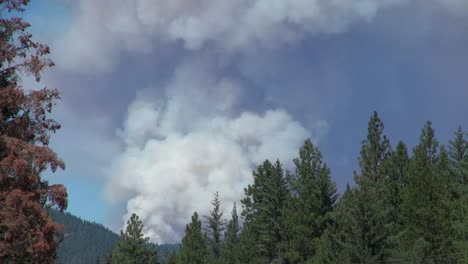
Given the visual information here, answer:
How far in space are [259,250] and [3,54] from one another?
59.9m

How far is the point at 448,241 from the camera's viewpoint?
52875 millimetres

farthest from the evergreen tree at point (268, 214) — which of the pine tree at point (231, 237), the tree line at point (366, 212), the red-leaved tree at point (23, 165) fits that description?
the red-leaved tree at point (23, 165)

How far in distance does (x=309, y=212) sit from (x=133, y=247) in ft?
77.3

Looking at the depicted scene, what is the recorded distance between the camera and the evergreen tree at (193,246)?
72750 millimetres

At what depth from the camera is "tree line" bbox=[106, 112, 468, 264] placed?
4644cm

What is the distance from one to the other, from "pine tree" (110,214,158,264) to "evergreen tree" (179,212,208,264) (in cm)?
466

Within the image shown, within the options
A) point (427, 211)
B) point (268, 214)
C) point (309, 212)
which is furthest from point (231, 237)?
point (427, 211)

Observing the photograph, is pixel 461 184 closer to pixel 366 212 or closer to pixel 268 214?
pixel 366 212

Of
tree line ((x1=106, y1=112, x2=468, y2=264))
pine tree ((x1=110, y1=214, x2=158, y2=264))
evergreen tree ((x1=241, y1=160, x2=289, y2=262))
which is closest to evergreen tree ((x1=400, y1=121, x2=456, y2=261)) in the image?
tree line ((x1=106, y1=112, x2=468, y2=264))

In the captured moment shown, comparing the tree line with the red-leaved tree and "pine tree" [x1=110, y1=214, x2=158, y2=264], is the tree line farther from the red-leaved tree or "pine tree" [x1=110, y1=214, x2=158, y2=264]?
the red-leaved tree

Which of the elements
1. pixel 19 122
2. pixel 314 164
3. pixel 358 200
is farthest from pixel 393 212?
pixel 19 122

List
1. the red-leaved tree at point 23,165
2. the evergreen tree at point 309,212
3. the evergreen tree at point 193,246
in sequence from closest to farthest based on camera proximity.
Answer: the red-leaved tree at point 23,165 < the evergreen tree at point 309,212 < the evergreen tree at point 193,246

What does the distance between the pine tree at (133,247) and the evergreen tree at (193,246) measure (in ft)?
15.3

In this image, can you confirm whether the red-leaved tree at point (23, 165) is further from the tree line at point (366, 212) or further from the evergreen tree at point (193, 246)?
the evergreen tree at point (193, 246)
